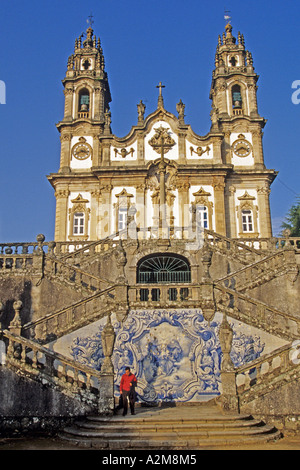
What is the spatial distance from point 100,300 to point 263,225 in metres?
16.7

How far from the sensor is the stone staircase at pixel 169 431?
30.6 ft

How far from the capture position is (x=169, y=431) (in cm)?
987

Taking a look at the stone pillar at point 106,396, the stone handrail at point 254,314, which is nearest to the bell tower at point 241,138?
the stone handrail at point 254,314

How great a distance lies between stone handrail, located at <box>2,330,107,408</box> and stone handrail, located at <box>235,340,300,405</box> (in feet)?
11.9

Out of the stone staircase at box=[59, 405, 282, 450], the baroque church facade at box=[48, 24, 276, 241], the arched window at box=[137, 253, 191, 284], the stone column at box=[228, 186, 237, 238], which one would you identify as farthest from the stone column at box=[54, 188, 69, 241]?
the stone staircase at box=[59, 405, 282, 450]

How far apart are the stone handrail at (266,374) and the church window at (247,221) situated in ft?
56.3

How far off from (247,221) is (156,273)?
9264 millimetres

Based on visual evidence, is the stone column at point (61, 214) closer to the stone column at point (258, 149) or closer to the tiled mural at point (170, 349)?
the stone column at point (258, 149)

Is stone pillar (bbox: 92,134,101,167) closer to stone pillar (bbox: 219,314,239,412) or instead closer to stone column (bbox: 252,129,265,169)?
stone column (bbox: 252,129,265,169)

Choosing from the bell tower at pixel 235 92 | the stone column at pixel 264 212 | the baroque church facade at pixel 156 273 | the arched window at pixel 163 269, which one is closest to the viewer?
the baroque church facade at pixel 156 273

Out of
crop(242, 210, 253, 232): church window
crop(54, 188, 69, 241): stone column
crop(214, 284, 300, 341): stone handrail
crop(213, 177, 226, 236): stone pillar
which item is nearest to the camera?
crop(214, 284, 300, 341): stone handrail

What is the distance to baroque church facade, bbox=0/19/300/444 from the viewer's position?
38.6 ft

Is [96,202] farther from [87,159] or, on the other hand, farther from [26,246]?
[26,246]

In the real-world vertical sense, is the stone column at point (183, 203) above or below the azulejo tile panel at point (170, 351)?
above
